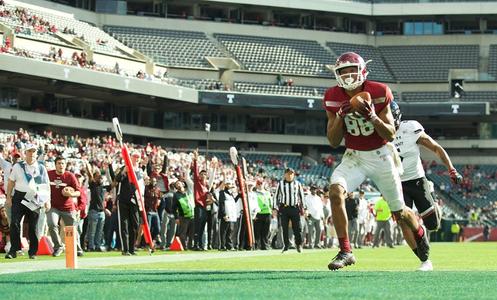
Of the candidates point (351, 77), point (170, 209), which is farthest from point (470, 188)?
point (351, 77)

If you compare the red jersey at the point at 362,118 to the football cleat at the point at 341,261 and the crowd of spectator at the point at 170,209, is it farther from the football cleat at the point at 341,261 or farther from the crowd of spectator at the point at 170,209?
the crowd of spectator at the point at 170,209

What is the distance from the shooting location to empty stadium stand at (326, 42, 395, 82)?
7044 cm

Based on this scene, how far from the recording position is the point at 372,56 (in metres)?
72.4

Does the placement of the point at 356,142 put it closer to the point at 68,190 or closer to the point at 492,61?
the point at 68,190

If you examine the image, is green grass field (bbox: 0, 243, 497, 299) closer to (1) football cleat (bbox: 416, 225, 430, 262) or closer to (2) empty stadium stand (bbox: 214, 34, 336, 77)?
(1) football cleat (bbox: 416, 225, 430, 262)

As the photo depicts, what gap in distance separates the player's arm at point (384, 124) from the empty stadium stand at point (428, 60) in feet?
195

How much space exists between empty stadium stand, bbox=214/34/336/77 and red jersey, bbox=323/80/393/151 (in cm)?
5474

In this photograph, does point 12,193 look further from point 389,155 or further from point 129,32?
point 129,32

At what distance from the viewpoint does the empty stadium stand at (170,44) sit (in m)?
63.5

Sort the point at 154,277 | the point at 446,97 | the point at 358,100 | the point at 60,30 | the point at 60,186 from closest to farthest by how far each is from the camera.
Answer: the point at 154,277 < the point at 358,100 < the point at 60,186 < the point at 60,30 < the point at 446,97

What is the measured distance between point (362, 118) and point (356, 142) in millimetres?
401

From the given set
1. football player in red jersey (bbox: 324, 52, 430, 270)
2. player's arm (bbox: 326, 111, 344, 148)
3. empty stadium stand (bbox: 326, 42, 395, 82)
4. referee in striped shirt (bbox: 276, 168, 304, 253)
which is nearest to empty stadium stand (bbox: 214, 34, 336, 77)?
empty stadium stand (bbox: 326, 42, 395, 82)

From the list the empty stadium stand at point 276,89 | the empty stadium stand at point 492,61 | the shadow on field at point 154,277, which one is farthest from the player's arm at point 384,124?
the empty stadium stand at point 492,61

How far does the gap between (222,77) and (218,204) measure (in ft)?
127
